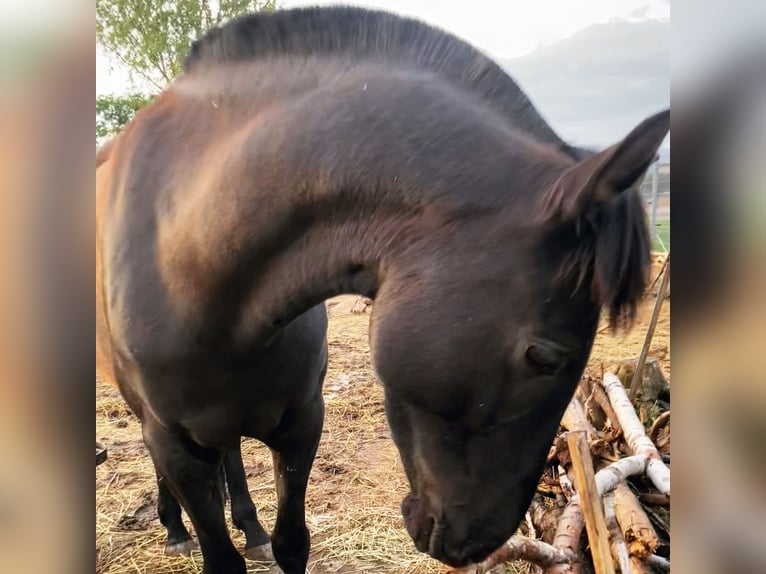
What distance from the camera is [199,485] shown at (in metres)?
1.41

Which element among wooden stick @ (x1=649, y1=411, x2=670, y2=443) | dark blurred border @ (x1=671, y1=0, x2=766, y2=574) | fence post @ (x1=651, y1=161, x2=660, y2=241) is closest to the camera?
dark blurred border @ (x1=671, y1=0, x2=766, y2=574)

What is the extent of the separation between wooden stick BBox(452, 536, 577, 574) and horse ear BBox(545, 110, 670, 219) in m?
1.04

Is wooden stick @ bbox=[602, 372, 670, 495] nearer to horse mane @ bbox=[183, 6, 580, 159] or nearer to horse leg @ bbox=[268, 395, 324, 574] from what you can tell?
horse leg @ bbox=[268, 395, 324, 574]

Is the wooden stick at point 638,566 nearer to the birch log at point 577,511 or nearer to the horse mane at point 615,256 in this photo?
the birch log at point 577,511

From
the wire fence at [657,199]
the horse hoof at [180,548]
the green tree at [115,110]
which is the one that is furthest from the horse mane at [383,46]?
the horse hoof at [180,548]

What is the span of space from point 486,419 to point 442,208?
0.34m

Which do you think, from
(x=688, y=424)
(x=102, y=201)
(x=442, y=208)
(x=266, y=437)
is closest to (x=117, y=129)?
(x=102, y=201)

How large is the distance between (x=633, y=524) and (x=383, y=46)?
59.5 inches

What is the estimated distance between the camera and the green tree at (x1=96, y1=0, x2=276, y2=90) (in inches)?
50.4

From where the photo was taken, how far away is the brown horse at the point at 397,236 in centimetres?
85

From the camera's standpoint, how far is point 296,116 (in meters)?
0.98

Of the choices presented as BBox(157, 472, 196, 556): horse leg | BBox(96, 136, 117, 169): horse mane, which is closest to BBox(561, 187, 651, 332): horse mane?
BBox(96, 136, 117, 169): horse mane

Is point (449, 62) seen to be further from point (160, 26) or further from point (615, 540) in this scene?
point (615, 540)

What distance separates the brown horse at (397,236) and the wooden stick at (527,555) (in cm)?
49
